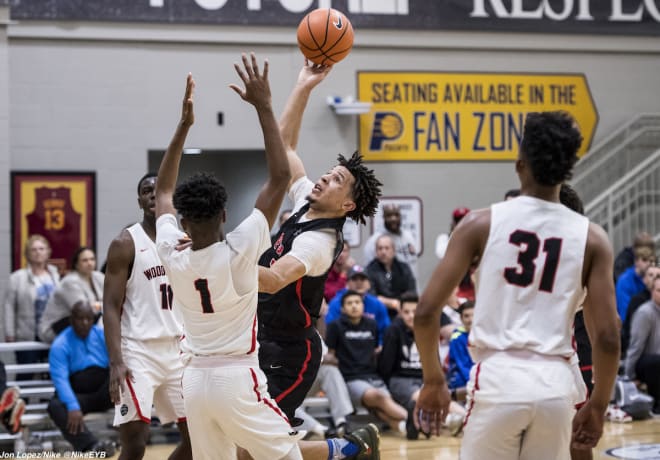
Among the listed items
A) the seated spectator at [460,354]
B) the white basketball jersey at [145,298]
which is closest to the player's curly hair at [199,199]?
the white basketball jersey at [145,298]

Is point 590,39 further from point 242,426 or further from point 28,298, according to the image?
point 242,426

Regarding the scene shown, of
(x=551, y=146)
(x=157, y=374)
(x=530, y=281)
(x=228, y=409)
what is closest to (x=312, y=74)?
→ (x=157, y=374)

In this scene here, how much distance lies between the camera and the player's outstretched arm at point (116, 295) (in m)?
5.56

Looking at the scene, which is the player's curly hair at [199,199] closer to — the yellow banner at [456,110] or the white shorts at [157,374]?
the white shorts at [157,374]

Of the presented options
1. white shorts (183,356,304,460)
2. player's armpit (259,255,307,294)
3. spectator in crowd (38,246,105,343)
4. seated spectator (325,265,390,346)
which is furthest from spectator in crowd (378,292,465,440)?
white shorts (183,356,304,460)

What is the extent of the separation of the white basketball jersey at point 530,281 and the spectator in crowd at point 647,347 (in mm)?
6827

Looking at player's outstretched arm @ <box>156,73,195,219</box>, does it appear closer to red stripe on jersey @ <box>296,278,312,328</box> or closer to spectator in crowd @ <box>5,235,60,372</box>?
red stripe on jersey @ <box>296,278,312,328</box>

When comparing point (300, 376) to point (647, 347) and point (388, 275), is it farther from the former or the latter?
point (647, 347)

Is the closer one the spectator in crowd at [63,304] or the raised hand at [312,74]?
the raised hand at [312,74]

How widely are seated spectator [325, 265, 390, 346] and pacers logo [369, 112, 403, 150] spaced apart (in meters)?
3.12

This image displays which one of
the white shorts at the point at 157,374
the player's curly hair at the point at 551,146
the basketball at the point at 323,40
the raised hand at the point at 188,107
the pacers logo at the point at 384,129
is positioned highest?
the pacers logo at the point at 384,129

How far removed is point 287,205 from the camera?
39.5 feet

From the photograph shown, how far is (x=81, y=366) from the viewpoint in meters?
8.51

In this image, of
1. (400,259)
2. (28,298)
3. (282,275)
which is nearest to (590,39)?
(400,259)
